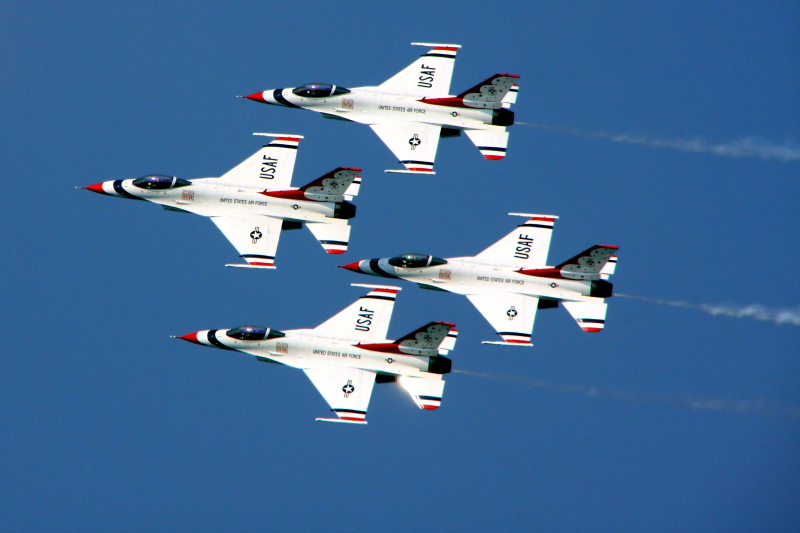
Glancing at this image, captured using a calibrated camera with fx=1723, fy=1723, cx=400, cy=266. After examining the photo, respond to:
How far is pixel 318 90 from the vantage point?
74125 millimetres

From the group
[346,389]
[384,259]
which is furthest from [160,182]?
[346,389]

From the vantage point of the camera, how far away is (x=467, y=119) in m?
73.4

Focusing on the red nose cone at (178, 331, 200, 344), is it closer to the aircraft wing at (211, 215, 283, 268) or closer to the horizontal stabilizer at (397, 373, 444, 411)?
the aircraft wing at (211, 215, 283, 268)

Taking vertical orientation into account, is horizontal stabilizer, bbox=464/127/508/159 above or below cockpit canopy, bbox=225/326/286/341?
above

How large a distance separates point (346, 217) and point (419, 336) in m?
6.34

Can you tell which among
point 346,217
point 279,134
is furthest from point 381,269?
point 279,134

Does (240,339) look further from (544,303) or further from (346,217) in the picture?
(544,303)

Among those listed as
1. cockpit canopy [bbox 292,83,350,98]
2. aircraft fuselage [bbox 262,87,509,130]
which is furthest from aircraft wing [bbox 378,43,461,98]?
cockpit canopy [bbox 292,83,350,98]

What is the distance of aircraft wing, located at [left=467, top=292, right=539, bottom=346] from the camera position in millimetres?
70875

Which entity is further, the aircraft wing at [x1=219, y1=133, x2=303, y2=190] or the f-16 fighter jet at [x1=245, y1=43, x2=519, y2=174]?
the f-16 fighter jet at [x1=245, y1=43, x2=519, y2=174]

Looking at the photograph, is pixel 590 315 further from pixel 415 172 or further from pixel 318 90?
pixel 318 90

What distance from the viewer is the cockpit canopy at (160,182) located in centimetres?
7262

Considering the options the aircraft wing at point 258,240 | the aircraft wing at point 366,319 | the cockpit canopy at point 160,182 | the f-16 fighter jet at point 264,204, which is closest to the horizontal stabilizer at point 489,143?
the f-16 fighter jet at point 264,204

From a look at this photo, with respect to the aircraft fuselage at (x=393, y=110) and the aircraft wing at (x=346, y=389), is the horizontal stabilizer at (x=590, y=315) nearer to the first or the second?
the aircraft fuselage at (x=393, y=110)
